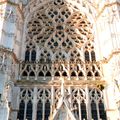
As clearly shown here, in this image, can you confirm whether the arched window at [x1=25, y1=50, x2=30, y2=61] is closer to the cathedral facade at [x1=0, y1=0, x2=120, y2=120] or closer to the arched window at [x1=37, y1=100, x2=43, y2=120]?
the cathedral facade at [x1=0, y1=0, x2=120, y2=120]

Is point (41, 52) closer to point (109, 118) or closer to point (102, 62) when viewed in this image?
point (102, 62)

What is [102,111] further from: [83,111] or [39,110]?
[39,110]

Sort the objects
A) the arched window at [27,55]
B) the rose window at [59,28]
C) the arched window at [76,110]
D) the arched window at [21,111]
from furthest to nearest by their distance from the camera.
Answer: the rose window at [59,28] < the arched window at [27,55] < the arched window at [21,111] < the arched window at [76,110]

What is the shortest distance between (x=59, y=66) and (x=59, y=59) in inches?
23.1

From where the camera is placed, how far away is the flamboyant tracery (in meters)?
14.4

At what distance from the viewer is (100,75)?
15789mm

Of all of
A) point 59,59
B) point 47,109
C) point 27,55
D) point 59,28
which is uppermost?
point 59,28

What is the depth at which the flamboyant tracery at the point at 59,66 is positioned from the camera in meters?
14.4

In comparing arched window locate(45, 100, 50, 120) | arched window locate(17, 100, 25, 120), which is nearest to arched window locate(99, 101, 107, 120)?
arched window locate(45, 100, 50, 120)

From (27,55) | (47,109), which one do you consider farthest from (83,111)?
(27,55)

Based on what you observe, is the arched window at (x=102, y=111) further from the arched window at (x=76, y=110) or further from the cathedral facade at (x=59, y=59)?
the arched window at (x=76, y=110)

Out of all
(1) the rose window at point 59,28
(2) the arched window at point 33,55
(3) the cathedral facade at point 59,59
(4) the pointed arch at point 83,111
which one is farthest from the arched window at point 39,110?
(1) the rose window at point 59,28

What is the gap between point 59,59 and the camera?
16.5 meters

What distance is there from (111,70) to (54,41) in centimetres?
397
